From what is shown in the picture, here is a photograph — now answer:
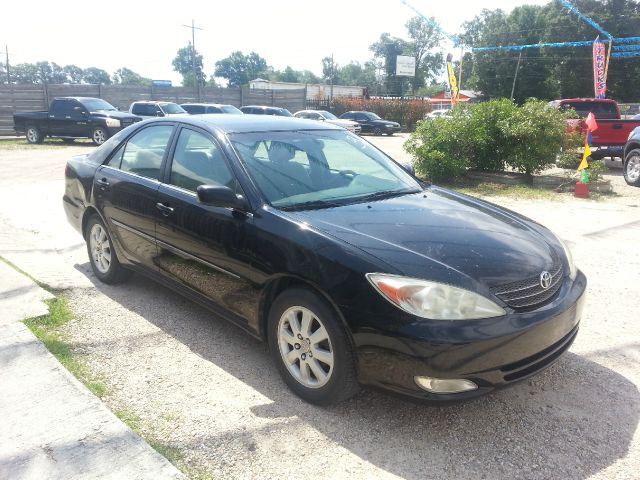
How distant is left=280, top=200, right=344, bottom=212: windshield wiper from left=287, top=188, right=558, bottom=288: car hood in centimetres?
6

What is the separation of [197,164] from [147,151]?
78 centimetres

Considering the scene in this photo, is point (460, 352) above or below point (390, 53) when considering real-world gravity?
below

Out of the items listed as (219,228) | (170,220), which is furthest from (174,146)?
(219,228)

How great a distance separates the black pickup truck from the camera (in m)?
19.8

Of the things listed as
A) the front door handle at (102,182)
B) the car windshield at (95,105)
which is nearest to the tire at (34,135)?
the car windshield at (95,105)

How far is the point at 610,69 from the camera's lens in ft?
175

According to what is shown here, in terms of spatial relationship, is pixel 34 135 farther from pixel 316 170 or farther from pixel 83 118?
pixel 316 170

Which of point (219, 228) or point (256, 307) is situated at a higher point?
point (219, 228)

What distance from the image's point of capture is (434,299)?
2.62 m

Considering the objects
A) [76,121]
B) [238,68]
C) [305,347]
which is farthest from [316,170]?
[238,68]

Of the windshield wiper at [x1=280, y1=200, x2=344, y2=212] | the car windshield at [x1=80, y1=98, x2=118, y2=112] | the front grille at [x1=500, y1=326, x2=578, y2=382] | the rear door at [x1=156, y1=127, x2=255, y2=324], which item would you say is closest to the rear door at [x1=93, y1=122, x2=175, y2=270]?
the rear door at [x1=156, y1=127, x2=255, y2=324]

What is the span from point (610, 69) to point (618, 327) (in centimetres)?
5846

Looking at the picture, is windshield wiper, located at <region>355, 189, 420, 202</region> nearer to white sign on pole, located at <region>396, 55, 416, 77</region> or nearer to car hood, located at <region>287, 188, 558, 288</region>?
car hood, located at <region>287, 188, 558, 288</region>

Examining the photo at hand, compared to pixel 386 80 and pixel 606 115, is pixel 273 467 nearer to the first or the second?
pixel 606 115
